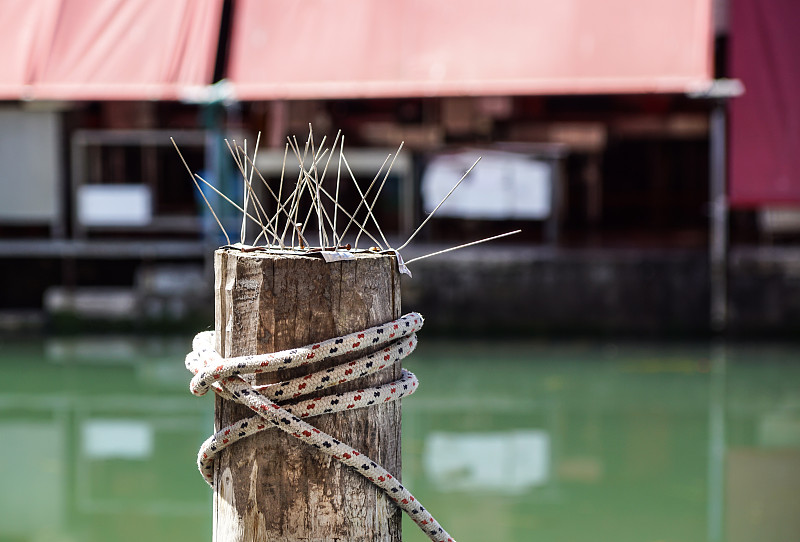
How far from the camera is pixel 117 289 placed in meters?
9.88

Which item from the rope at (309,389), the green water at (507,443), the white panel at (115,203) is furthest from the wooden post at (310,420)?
the white panel at (115,203)

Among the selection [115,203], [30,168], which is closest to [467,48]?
[115,203]

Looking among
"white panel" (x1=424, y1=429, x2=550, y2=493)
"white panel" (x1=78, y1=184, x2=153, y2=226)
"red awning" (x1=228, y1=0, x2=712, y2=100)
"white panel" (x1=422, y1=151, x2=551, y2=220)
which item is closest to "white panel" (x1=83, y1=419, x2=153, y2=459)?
"white panel" (x1=424, y1=429, x2=550, y2=493)

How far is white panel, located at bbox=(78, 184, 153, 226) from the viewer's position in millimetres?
9828

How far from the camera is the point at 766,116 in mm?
8359

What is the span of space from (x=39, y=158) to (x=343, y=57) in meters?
3.52

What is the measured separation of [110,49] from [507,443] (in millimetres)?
5518

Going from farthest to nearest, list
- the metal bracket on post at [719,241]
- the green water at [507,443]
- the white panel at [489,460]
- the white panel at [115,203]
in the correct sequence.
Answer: the white panel at [115,203], the metal bracket on post at [719,241], the white panel at [489,460], the green water at [507,443]

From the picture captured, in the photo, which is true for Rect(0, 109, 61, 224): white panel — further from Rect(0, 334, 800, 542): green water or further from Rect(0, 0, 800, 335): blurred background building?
Rect(0, 334, 800, 542): green water

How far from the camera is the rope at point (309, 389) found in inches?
73.7

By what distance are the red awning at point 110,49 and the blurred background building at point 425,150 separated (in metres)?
0.02

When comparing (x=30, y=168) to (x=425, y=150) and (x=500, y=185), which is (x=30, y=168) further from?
(x=500, y=185)

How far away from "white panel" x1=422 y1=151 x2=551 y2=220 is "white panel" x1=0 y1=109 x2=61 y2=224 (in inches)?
153

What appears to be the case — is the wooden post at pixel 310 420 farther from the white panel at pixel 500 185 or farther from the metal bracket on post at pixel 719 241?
the white panel at pixel 500 185
